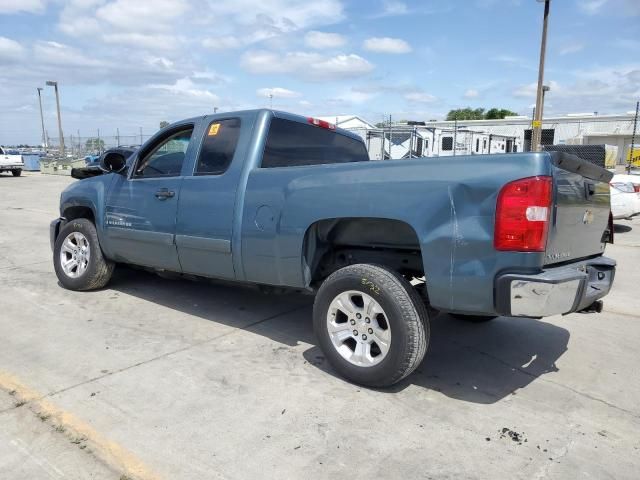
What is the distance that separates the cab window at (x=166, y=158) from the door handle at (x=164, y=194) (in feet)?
0.51

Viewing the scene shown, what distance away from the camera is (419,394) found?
3445mm

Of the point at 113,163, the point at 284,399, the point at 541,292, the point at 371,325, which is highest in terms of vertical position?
the point at 113,163

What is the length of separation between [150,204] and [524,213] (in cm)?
333

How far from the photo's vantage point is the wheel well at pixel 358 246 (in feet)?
12.0

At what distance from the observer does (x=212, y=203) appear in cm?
423

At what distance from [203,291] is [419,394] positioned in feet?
10.2

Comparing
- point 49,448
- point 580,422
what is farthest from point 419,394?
point 49,448

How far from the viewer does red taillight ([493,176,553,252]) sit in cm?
280

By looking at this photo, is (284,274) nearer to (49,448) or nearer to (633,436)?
(49,448)

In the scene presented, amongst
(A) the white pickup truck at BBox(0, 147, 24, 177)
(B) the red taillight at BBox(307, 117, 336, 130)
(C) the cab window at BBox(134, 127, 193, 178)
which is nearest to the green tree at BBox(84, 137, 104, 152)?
(A) the white pickup truck at BBox(0, 147, 24, 177)

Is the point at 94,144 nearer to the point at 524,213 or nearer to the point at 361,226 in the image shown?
the point at 361,226

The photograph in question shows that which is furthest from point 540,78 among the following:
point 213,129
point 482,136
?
point 213,129

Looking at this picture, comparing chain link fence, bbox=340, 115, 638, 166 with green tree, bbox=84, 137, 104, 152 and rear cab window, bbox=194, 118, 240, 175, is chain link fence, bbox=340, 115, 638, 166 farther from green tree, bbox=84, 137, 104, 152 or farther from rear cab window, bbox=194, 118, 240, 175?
green tree, bbox=84, 137, 104, 152

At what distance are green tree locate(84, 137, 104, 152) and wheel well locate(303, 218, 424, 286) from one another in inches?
1456
